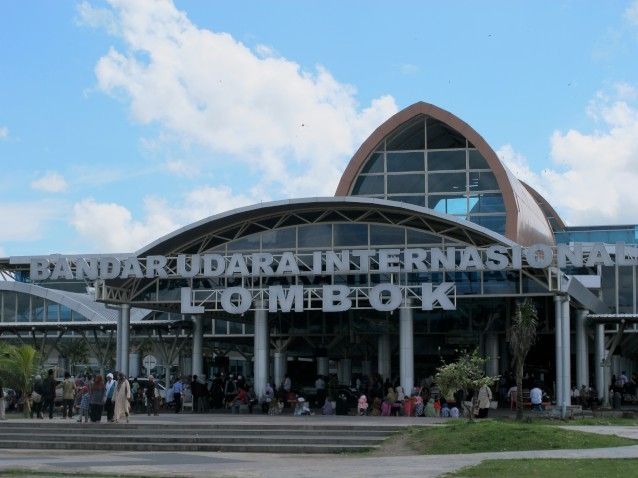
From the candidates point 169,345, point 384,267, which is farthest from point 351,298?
point 169,345

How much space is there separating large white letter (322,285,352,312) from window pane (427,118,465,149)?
14.9 metres

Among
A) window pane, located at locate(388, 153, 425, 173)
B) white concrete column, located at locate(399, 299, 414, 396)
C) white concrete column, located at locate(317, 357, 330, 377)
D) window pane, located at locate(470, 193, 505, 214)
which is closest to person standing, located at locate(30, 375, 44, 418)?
white concrete column, located at locate(399, 299, 414, 396)

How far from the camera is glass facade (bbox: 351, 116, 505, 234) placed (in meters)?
53.3

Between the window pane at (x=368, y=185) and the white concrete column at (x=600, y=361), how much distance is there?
12.2 metres

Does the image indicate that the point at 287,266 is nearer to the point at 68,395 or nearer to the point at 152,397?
the point at 152,397

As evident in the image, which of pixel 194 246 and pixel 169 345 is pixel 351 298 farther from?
pixel 169 345

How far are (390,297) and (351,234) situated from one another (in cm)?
488

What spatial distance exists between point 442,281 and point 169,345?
2114 centimetres

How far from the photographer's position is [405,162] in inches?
2146

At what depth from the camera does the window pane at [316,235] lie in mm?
45156

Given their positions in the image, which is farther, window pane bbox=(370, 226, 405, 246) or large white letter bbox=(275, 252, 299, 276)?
window pane bbox=(370, 226, 405, 246)

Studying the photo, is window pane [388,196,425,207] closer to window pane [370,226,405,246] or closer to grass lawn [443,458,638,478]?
window pane [370,226,405,246]

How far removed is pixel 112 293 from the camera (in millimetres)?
44875

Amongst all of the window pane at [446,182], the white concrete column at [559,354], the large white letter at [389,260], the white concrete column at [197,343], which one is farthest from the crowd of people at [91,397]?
the window pane at [446,182]
